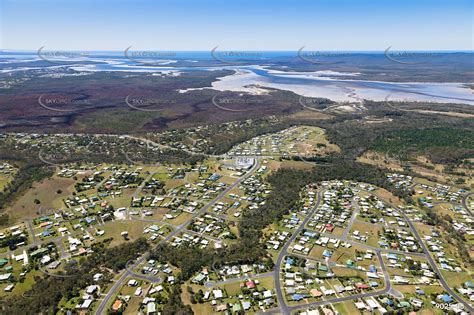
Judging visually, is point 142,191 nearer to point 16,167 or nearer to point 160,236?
point 160,236

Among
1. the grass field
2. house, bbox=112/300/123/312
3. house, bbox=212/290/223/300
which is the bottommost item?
house, bbox=112/300/123/312

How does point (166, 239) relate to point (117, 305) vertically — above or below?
above

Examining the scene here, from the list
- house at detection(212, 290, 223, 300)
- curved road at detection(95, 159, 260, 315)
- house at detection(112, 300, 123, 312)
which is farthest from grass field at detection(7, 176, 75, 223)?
house at detection(212, 290, 223, 300)

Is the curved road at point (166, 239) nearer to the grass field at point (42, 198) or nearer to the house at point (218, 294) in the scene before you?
the house at point (218, 294)

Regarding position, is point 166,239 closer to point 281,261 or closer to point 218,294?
point 218,294

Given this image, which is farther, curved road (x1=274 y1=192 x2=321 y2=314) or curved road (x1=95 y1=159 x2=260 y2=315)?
curved road (x1=95 y1=159 x2=260 y2=315)

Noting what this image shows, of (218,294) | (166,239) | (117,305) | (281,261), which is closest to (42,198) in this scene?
(166,239)

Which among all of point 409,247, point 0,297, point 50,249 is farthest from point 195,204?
point 409,247

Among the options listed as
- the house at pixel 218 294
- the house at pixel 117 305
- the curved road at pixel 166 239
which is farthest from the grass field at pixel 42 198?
the house at pixel 218 294

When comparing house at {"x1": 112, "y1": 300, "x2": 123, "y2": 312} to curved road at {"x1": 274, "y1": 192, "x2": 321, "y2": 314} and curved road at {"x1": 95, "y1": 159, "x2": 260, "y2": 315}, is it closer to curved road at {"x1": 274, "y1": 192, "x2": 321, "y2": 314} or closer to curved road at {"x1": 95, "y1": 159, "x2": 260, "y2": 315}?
curved road at {"x1": 95, "y1": 159, "x2": 260, "y2": 315}

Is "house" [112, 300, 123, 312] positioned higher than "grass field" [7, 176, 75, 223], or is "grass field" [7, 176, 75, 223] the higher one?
"grass field" [7, 176, 75, 223]

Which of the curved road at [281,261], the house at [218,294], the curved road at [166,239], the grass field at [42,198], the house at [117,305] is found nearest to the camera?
the house at [117,305]
